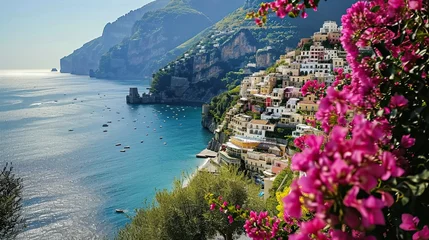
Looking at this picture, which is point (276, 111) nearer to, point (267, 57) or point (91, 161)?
point (91, 161)

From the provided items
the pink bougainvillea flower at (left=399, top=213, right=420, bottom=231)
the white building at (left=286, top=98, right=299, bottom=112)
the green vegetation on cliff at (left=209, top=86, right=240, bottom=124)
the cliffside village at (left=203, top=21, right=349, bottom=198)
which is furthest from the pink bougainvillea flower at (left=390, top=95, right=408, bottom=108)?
the green vegetation on cliff at (left=209, top=86, right=240, bottom=124)

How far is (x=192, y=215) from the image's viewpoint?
1672 cm

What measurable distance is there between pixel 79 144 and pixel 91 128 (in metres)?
12.1

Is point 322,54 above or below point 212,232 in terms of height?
above

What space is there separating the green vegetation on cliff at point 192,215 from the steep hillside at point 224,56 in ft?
297

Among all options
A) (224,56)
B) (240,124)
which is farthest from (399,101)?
(224,56)

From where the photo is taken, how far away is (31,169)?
42.4m

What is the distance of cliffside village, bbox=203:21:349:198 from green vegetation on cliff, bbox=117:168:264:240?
47.2 feet

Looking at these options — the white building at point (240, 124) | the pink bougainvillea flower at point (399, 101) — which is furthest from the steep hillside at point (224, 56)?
the pink bougainvillea flower at point (399, 101)

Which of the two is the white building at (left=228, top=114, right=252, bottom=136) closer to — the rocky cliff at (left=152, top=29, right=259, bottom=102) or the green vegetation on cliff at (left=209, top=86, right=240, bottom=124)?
the green vegetation on cliff at (left=209, top=86, right=240, bottom=124)

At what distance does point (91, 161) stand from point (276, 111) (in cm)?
2429

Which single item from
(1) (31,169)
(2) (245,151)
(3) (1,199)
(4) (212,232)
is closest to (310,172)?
(4) (212,232)

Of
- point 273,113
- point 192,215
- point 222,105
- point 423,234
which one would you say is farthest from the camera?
point 222,105

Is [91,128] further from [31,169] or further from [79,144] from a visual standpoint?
[31,169]
